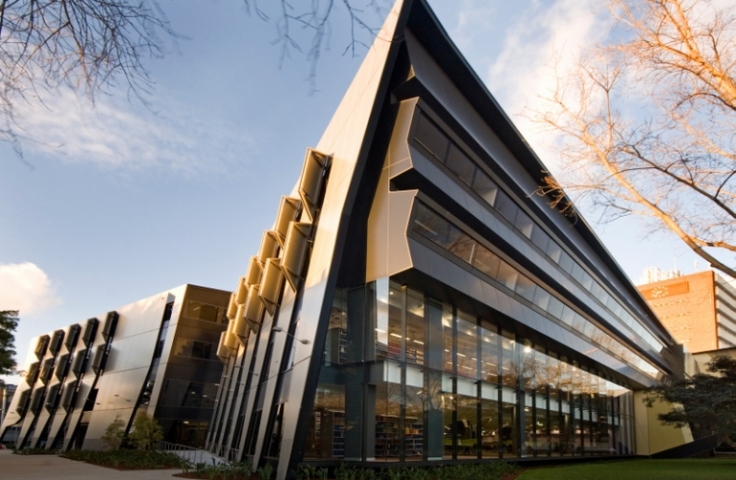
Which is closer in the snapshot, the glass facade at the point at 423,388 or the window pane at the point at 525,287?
the glass facade at the point at 423,388

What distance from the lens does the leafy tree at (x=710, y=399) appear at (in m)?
25.6

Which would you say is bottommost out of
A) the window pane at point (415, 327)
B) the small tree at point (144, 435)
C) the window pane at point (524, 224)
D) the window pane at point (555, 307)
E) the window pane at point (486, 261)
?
the small tree at point (144, 435)

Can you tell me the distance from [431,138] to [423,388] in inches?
329

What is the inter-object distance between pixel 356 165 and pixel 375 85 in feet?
8.78

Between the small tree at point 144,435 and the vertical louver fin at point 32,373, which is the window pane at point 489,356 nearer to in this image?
the small tree at point 144,435

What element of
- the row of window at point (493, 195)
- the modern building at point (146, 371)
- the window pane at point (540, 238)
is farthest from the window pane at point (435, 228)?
the modern building at point (146, 371)

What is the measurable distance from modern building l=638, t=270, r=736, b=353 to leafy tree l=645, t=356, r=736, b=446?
312ft

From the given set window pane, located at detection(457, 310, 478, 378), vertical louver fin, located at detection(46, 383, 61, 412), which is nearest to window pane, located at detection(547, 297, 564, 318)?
window pane, located at detection(457, 310, 478, 378)

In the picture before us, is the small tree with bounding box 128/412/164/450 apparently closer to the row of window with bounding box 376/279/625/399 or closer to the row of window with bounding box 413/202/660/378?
the row of window with bounding box 376/279/625/399

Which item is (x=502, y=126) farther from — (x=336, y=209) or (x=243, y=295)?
(x=243, y=295)

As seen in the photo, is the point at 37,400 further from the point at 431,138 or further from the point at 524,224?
the point at 431,138

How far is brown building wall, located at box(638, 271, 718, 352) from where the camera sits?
120812 mm

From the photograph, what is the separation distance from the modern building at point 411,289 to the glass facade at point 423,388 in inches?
2.4

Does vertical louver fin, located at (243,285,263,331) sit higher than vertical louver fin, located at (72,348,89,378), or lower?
higher
